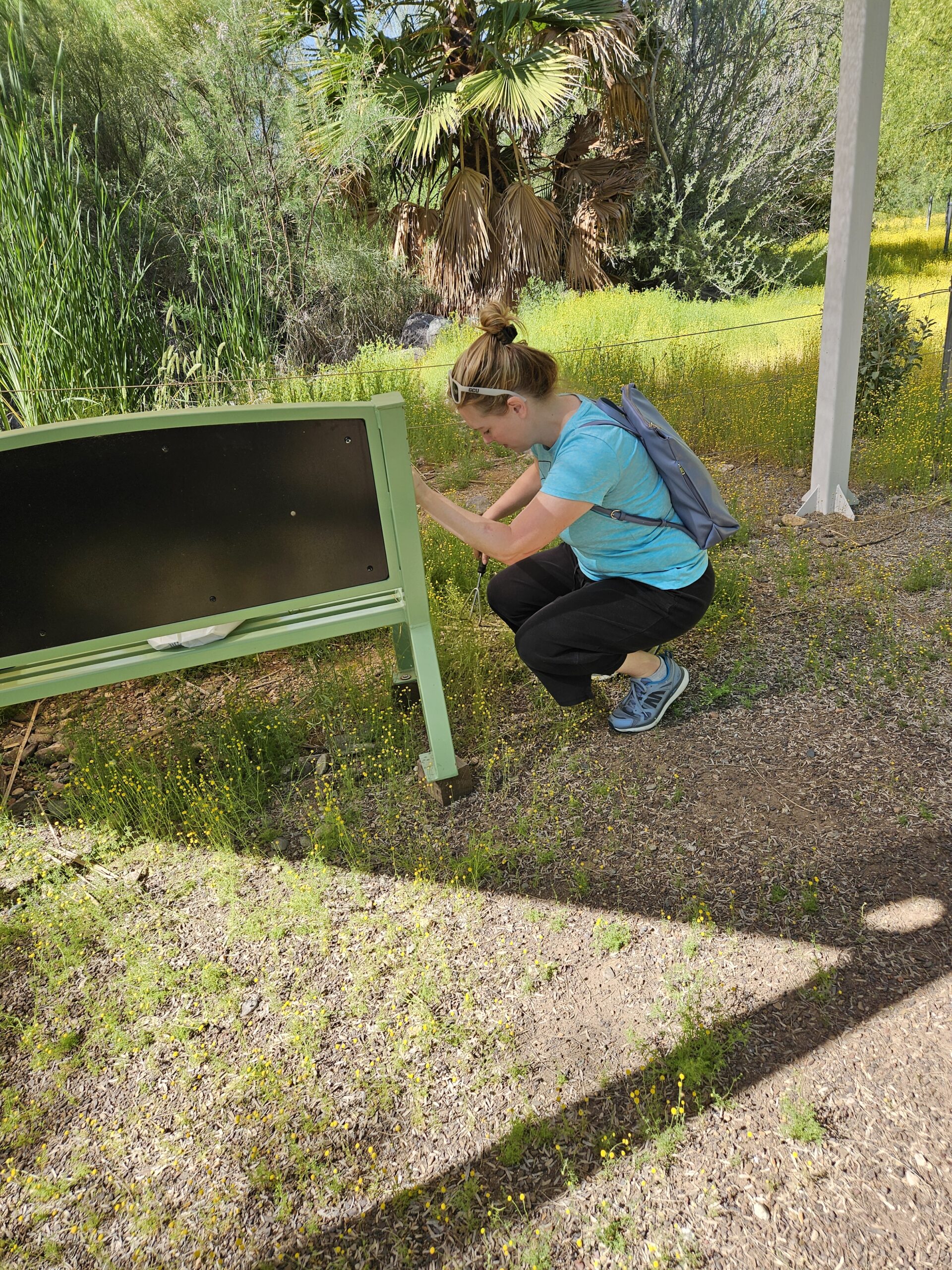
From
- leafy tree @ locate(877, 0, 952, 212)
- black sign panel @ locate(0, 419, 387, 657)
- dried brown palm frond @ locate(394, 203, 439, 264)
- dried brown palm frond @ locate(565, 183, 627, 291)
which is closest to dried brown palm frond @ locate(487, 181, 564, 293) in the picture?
dried brown palm frond @ locate(565, 183, 627, 291)

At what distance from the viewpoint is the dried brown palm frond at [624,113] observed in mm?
12492

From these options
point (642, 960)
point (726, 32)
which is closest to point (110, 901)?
point (642, 960)

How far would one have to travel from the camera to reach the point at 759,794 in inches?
96.0

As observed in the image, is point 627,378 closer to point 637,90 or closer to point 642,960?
point 642,960

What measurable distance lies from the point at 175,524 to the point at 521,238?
38.2 feet

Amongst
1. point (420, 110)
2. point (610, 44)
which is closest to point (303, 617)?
point (420, 110)

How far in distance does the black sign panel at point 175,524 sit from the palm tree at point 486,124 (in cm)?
1069

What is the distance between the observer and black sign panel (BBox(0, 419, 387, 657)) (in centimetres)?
188

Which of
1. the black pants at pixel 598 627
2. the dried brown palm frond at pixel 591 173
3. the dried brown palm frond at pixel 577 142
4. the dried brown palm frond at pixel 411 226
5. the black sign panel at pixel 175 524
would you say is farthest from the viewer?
the dried brown palm frond at pixel 577 142

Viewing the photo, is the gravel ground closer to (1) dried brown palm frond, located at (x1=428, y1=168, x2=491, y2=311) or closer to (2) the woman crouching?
(2) the woman crouching

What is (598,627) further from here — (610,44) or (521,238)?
(610,44)

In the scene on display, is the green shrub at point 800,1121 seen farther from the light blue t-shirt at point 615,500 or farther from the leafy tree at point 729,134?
the leafy tree at point 729,134

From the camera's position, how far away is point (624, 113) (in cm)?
1283

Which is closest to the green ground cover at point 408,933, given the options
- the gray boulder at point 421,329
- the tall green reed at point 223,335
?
the tall green reed at point 223,335
